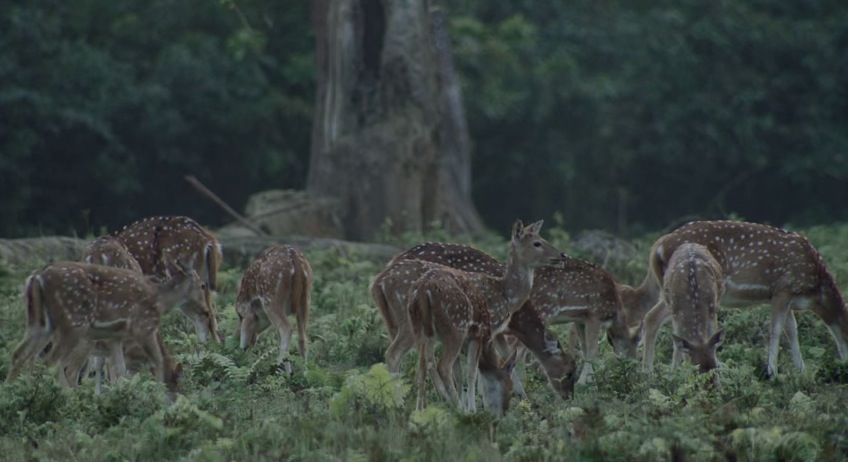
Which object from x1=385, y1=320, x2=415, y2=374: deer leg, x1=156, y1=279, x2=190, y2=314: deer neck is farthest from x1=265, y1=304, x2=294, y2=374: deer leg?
x1=385, y1=320, x2=415, y2=374: deer leg

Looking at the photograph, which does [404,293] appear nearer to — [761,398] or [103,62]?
[761,398]

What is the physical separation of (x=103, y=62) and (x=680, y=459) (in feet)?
82.4

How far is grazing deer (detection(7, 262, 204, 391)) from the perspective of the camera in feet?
40.3

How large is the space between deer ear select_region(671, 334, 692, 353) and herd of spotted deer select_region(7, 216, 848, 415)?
1 cm

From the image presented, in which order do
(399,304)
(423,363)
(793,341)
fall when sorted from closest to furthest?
(423,363) < (399,304) < (793,341)

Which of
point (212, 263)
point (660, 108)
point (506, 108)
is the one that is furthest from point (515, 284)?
point (660, 108)

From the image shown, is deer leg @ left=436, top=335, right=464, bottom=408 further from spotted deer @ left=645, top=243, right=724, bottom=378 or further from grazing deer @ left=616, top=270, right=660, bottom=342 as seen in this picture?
grazing deer @ left=616, top=270, right=660, bottom=342

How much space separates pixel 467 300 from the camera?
12.2 metres

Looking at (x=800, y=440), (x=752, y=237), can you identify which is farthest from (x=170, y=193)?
(x=800, y=440)

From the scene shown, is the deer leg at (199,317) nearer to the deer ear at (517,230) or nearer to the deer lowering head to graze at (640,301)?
the deer ear at (517,230)

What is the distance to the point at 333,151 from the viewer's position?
88.2 ft

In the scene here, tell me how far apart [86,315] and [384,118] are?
46.5 ft

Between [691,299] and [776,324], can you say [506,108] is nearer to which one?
[776,324]

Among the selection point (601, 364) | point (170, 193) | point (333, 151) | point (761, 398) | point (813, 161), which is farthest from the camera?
point (813, 161)
